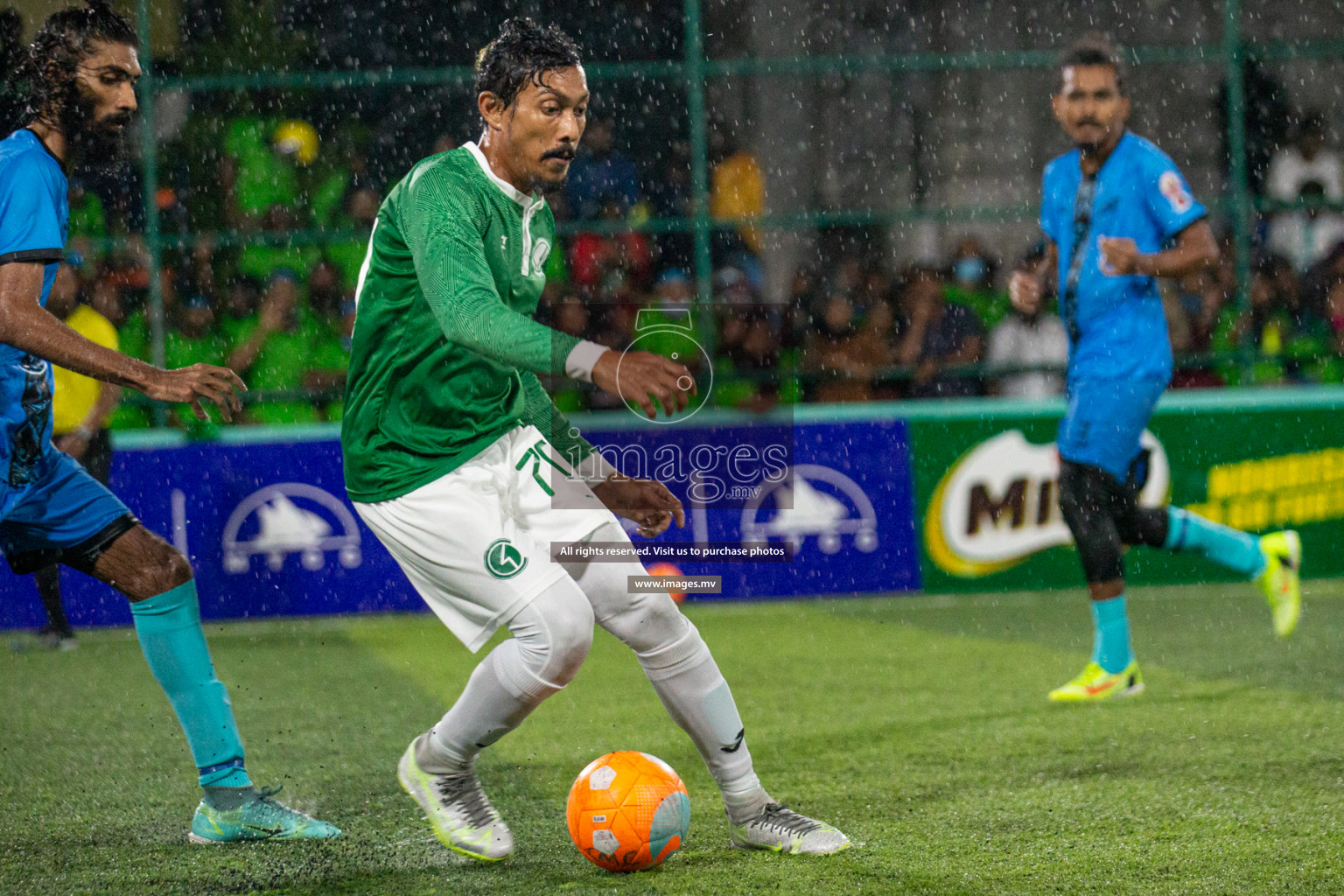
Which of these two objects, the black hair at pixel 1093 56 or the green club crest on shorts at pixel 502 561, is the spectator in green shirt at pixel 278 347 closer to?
the black hair at pixel 1093 56

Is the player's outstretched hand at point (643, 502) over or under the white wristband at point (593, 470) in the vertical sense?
under

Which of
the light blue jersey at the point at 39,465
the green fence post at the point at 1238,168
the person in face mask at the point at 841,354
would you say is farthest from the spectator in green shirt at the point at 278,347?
the green fence post at the point at 1238,168

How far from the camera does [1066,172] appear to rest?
20.6 ft

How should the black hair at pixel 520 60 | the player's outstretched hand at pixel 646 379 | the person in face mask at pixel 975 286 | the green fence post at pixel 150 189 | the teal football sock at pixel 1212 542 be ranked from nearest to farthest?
the player's outstretched hand at pixel 646 379, the black hair at pixel 520 60, the teal football sock at pixel 1212 542, the green fence post at pixel 150 189, the person in face mask at pixel 975 286

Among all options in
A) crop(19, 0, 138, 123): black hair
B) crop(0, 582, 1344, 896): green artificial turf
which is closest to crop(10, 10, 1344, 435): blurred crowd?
crop(0, 582, 1344, 896): green artificial turf

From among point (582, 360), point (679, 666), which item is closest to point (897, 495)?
point (679, 666)

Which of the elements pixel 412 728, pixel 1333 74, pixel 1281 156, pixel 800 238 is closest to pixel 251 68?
pixel 800 238

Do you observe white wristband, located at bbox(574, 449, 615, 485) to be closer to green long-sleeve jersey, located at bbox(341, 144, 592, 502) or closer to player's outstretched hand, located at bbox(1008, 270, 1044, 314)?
green long-sleeve jersey, located at bbox(341, 144, 592, 502)

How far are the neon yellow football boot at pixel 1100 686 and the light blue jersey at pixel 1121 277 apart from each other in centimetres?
111

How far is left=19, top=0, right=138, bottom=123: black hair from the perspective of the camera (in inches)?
158

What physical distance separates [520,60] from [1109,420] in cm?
323

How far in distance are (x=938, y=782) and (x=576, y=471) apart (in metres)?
1.48

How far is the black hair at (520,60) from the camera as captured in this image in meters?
3.61

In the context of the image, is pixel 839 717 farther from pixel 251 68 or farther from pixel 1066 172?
pixel 251 68
